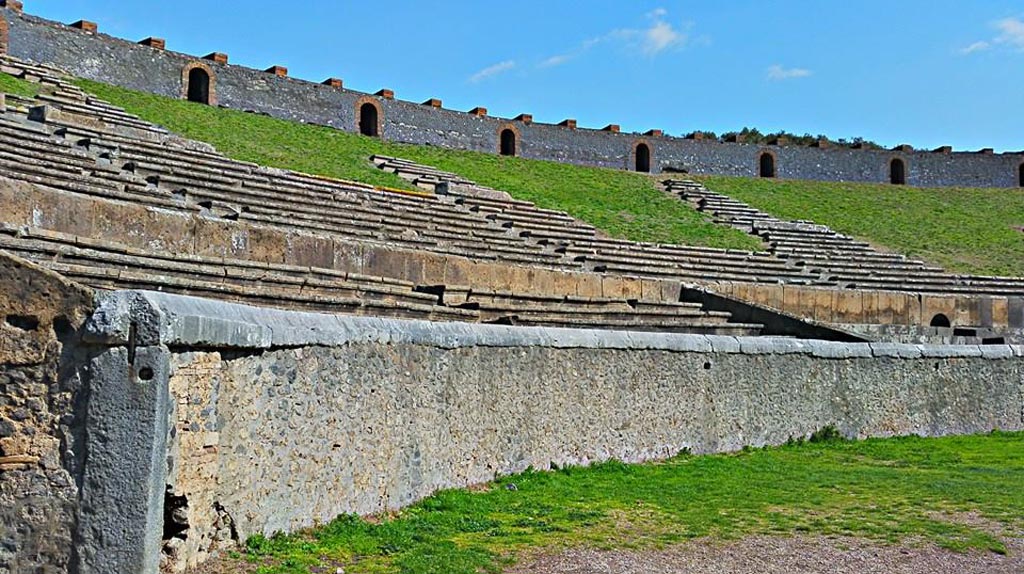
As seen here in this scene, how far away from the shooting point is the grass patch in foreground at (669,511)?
5977 millimetres

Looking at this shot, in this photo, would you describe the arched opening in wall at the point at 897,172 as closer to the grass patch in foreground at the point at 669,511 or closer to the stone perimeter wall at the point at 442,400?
the stone perimeter wall at the point at 442,400

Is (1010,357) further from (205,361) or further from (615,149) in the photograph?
(615,149)

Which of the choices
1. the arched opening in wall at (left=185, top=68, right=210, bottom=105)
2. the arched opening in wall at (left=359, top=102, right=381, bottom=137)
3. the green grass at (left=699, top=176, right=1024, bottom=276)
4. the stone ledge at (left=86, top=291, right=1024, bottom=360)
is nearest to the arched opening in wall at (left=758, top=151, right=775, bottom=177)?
the green grass at (left=699, top=176, right=1024, bottom=276)

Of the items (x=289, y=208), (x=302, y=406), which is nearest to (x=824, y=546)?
(x=302, y=406)

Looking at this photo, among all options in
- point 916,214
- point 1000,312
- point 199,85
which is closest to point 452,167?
point 199,85

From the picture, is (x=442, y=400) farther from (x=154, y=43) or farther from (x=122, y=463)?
(x=154, y=43)

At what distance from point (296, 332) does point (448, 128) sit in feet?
110

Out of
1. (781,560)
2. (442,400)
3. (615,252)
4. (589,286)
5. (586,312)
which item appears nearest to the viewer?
(781,560)

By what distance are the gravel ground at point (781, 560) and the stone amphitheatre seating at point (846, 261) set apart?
17.4 m

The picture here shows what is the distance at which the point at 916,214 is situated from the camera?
123ft

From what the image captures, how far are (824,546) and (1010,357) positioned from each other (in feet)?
32.1

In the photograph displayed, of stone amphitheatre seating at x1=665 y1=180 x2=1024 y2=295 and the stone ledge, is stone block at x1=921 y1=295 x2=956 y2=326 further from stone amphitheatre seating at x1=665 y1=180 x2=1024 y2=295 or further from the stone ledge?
the stone ledge

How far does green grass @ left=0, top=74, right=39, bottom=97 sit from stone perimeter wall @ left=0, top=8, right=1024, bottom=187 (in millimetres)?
3593

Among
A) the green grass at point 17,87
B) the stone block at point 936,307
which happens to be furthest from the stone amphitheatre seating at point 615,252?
the green grass at point 17,87
